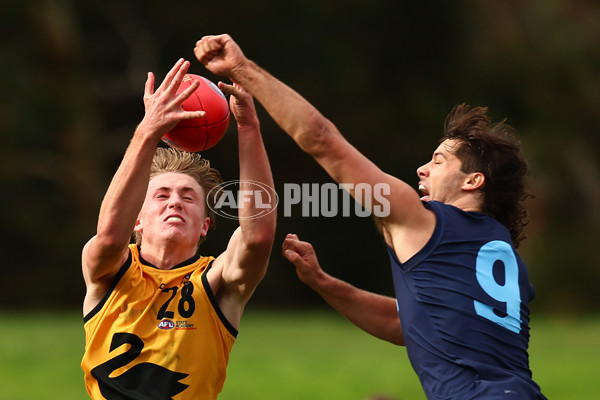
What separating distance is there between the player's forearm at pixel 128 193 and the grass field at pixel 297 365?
9365 millimetres

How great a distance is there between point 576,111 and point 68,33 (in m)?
16.0

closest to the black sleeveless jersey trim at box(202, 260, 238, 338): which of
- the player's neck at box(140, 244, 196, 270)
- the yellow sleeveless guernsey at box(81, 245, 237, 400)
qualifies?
the yellow sleeveless guernsey at box(81, 245, 237, 400)

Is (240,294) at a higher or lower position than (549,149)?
lower

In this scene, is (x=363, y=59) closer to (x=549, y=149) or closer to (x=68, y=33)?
(x=549, y=149)

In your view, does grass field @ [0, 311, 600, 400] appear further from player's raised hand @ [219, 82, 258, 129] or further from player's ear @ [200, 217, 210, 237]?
player's raised hand @ [219, 82, 258, 129]

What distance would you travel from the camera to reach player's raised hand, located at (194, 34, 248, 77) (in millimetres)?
4703

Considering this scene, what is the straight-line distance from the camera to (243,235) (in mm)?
5238

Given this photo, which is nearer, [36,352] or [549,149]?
[36,352]

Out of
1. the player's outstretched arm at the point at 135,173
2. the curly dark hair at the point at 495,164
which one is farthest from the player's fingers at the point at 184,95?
the curly dark hair at the point at 495,164

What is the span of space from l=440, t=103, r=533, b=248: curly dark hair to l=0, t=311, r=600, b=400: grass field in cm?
891

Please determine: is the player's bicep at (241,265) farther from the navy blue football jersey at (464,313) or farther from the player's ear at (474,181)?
the player's ear at (474,181)

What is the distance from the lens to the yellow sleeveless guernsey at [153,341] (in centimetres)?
511

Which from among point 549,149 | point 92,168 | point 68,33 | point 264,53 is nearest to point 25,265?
point 92,168

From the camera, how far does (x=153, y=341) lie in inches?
203
